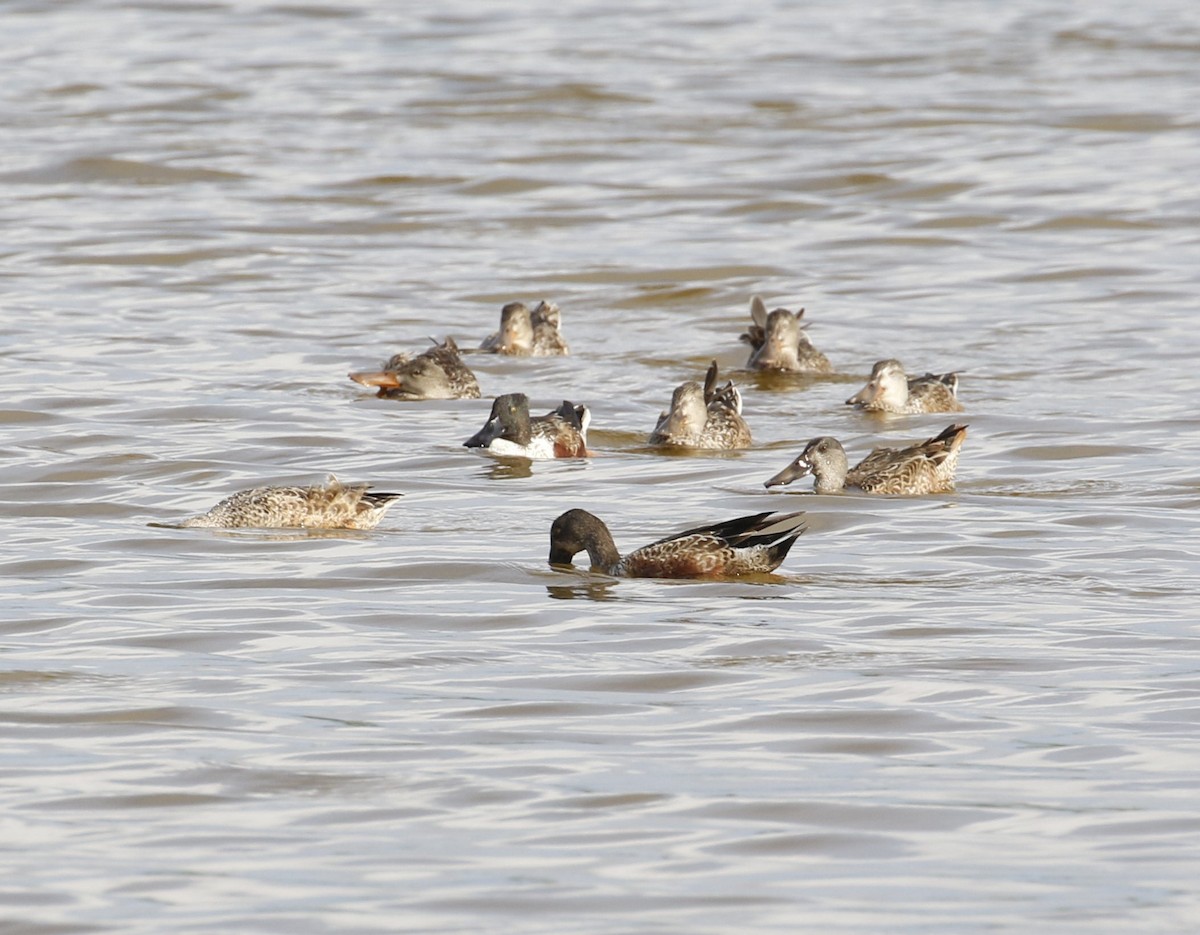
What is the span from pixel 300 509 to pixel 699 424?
10.8 feet

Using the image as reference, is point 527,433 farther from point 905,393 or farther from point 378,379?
point 905,393

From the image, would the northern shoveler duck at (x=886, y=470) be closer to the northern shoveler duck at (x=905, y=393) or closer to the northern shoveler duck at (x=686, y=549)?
the northern shoveler duck at (x=686, y=549)

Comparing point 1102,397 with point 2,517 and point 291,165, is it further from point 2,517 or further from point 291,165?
point 291,165

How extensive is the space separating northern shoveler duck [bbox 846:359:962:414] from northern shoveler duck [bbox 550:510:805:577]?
15.5 ft

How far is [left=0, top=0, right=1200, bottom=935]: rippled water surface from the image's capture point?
6.38m

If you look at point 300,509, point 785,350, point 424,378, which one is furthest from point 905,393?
point 300,509

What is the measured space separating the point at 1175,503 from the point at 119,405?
21.8 feet

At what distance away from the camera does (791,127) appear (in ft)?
95.1

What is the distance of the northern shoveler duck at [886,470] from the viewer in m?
12.3

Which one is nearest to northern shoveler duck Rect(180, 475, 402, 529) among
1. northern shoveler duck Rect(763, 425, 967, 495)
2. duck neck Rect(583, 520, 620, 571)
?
duck neck Rect(583, 520, 620, 571)

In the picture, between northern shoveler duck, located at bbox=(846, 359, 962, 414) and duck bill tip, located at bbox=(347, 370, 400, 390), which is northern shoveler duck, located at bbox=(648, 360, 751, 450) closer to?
northern shoveler duck, located at bbox=(846, 359, 962, 414)

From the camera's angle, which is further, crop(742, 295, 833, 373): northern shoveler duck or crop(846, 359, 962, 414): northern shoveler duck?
crop(742, 295, 833, 373): northern shoveler duck

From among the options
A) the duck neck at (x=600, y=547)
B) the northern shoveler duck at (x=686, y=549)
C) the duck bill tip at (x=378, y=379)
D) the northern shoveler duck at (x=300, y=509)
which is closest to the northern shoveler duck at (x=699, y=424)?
the duck bill tip at (x=378, y=379)

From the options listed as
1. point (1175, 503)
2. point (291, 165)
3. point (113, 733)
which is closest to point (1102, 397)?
point (1175, 503)
